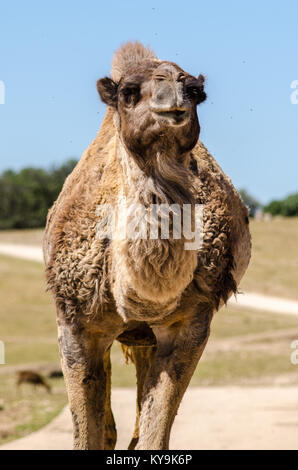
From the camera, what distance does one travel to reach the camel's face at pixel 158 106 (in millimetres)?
3711

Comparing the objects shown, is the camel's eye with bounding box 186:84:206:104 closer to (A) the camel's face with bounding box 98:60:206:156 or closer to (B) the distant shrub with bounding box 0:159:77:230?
(A) the camel's face with bounding box 98:60:206:156

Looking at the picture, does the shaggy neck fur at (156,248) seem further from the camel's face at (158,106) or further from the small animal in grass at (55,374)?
the small animal in grass at (55,374)

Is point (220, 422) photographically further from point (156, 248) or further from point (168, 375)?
point (156, 248)

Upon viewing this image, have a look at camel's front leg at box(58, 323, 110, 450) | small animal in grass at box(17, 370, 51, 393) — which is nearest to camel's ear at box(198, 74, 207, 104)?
camel's front leg at box(58, 323, 110, 450)

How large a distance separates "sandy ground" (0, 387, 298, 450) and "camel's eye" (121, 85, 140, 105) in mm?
4236

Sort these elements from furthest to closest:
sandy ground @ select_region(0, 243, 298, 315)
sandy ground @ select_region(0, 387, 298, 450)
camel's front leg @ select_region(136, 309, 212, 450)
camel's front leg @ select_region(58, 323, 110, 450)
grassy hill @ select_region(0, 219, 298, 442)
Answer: sandy ground @ select_region(0, 243, 298, 315), grassy hill @ select_region(0, 219, 298, 442), sandy ground @ select_region(0, 387, 298, 450), camel's front leg @ select_region(58, 323, 110, 450), camel's front leg @ select_region(136, 309, 212, 450)

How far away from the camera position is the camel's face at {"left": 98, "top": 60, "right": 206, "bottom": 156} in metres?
3.71

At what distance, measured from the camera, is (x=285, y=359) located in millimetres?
14977

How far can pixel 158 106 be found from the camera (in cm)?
371

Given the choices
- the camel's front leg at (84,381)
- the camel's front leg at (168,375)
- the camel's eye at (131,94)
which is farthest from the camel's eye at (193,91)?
the camel's front leg at (84,381)

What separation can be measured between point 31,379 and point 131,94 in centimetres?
874

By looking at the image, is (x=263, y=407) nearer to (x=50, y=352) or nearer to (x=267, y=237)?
(x=50, y=352)

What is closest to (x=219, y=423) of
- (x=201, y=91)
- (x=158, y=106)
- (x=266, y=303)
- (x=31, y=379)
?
(x=31, y=379)

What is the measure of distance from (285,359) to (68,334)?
35.9 ft
